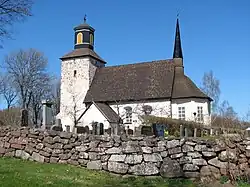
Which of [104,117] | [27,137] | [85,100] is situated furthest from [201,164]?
[85,100]

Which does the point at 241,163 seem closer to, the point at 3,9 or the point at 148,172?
the point at 148,172

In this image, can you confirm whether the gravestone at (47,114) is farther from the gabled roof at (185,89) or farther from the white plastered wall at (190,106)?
the gabled roof at (185,89)

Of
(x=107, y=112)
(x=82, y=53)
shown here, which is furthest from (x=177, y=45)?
(x=107, y=112)

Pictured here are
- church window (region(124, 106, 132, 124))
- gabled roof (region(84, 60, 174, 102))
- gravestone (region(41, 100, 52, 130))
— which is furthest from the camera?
Result: church window (region(124, 106, 132, 124))

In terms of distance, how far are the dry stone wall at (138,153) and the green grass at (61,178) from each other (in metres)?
0.49

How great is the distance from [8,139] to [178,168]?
753 centimetres

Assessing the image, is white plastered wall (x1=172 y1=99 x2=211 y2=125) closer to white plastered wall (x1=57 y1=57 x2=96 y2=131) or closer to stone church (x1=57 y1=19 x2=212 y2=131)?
stone church (x1=57 y1=19 x2=212 y2=131)

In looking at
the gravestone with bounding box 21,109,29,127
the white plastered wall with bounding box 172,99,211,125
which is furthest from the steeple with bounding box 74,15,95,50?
the gravestone with bounding box 21,109,29,127

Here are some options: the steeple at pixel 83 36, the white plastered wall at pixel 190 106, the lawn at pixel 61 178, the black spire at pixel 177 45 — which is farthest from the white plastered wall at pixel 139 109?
the lawn at pixel 61 178

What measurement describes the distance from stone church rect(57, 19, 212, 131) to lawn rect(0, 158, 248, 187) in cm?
1925

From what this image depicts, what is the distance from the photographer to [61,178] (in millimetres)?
9125

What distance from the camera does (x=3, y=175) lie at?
8.69m

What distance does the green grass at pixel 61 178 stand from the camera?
8148mm

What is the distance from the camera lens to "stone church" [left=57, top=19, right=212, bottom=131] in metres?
34.3
